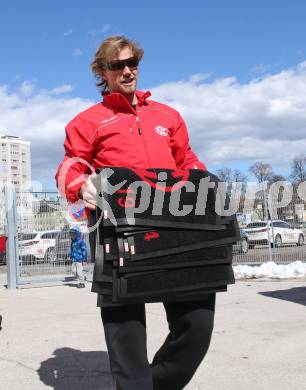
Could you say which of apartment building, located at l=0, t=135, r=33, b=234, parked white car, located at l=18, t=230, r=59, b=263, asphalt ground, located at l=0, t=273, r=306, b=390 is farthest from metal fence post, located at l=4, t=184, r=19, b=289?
apartment building, located at l=0, t=135, r=33, b=234

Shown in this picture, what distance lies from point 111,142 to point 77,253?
999 cm

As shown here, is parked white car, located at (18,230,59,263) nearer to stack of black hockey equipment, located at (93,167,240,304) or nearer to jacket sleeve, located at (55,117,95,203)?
jacket sleeve, located at (55,117,95,203)

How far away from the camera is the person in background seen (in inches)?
485

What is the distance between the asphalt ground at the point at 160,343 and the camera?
3961mm

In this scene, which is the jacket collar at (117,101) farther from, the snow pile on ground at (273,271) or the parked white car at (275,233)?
the parked white car at (275,233)

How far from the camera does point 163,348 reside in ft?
8.91

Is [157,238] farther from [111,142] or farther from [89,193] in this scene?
[111,142]

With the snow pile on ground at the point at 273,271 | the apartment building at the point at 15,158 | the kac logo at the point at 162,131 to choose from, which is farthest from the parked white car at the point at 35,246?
the apartment building at the point at 15,158

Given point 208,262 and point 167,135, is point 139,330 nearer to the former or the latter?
point 208,262

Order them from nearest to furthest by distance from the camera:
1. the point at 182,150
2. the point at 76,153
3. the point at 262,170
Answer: the point at 76,153, the point at 182,150, the point at 262,170

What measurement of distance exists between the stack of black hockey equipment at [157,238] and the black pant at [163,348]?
0.13 meters

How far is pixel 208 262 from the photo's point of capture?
2.48 metres

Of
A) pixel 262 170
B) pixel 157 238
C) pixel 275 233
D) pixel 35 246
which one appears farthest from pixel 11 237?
pixel 262 170

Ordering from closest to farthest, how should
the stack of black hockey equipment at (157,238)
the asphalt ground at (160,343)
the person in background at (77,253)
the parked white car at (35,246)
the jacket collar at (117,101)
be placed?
the stack of black hockey equipment at (157,238)
the jacket collar at (117,101)
the asphalt ground at (160,343)
the person in background at (77,253)
the parked white car at (35,246)
